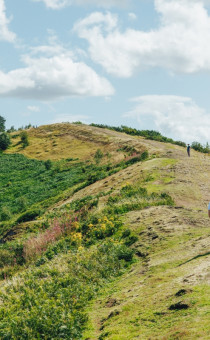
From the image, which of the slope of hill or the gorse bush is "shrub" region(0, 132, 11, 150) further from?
the gorse bush

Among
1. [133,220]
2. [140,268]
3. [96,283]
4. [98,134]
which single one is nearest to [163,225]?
[133,220]

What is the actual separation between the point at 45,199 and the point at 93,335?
31062 mm

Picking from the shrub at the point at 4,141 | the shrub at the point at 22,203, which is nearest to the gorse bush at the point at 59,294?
the shrub at the point at 22,203

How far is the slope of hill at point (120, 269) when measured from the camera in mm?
7488

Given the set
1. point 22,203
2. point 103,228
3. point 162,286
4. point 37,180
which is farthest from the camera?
point 37,180

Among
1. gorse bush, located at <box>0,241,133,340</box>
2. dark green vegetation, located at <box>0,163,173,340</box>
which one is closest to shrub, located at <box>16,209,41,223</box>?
dark green vegetation, located at <box>0,163,173,340</box>

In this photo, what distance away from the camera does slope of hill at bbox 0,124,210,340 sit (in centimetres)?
749

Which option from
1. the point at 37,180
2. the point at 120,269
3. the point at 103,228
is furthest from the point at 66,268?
the point at 37,180

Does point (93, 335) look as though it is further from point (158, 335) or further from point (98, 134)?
point (98, 134)

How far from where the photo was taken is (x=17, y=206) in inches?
1539

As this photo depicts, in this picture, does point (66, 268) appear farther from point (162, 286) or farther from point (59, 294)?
point (162, 286)

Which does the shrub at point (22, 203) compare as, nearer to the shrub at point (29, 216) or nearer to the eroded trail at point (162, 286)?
the shrub at point (29, 216)

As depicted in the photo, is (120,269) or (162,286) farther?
(120,269)

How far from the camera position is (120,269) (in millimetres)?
11766
